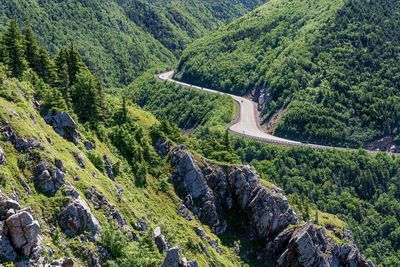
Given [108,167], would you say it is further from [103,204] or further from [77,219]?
[77,219]

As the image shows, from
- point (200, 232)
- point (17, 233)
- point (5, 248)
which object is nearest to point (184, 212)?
point (200, 232)

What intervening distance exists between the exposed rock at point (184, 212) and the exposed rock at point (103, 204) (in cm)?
1754

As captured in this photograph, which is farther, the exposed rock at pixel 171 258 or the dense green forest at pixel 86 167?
the exposed rock at pixel 171 258

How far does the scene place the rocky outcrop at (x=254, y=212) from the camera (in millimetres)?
79250

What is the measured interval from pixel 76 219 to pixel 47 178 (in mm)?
4984

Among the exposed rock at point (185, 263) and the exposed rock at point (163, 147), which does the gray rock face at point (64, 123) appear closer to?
the exposed rock at point (185, 263)

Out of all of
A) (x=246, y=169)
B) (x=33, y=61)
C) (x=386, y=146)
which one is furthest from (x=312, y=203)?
(x=33, y=61)

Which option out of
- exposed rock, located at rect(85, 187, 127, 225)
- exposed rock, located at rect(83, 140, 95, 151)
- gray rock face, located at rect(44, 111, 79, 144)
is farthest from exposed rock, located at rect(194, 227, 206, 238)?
gray rock face, located at rect(44, 111, 79, 144)

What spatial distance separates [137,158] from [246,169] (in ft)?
58.2

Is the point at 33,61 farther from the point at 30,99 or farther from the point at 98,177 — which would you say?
the point at 98,177

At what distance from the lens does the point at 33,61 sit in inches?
3142

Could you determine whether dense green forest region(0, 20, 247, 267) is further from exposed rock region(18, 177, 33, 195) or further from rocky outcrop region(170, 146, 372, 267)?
rocky outcrop region(170, 146, 372, 267)

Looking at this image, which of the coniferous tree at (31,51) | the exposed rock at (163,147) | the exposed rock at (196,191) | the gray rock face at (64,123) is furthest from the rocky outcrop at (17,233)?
the exposed rock at (163,147)

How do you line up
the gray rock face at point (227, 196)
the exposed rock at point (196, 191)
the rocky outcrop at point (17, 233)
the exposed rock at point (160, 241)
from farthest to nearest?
the gray rock face at point (227, 196)
the exposed rock at point (196, 191)
the exposed rock at point (160, 241)
the rocky outcrop at point (17, 233)
